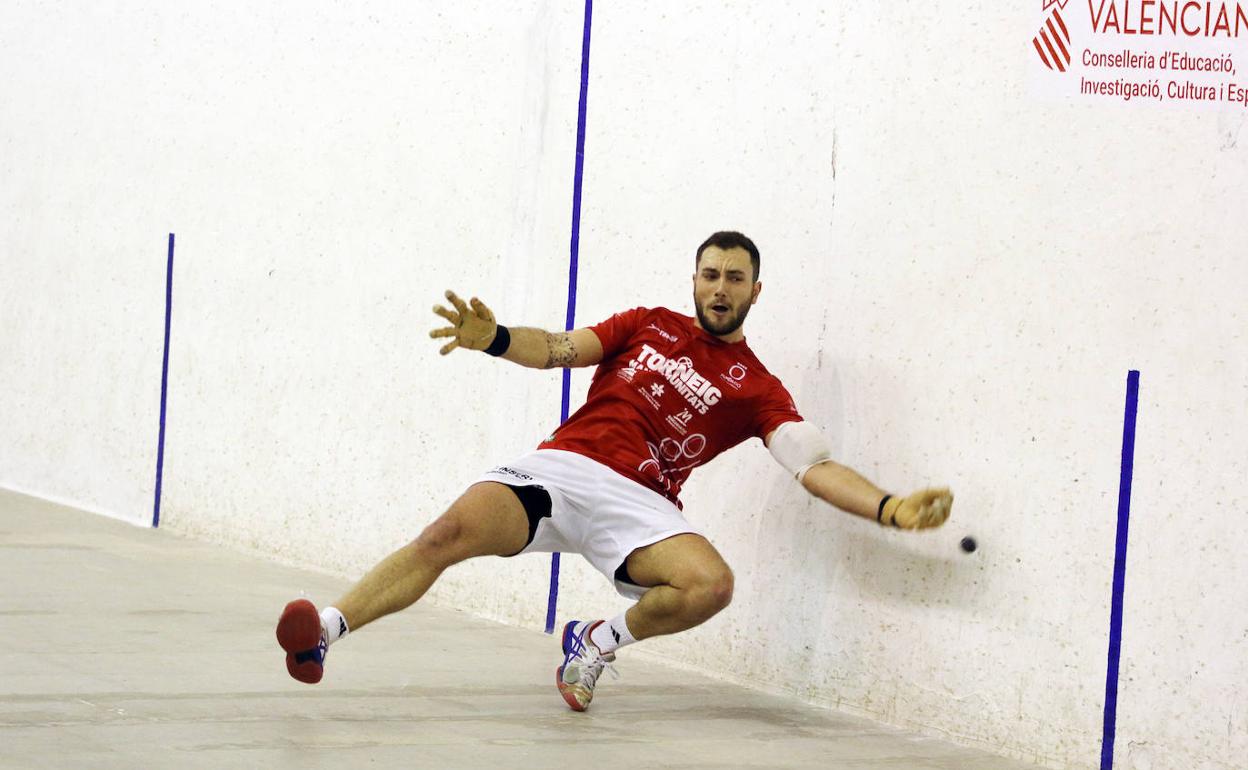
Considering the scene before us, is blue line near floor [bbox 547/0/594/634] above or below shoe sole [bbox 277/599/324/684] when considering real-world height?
above

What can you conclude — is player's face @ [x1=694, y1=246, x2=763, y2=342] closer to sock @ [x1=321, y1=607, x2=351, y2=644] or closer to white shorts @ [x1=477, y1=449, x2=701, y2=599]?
white shorts @ [x1=477, y1=449, x2=701, y2=599]

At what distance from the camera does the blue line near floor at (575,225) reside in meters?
4.77

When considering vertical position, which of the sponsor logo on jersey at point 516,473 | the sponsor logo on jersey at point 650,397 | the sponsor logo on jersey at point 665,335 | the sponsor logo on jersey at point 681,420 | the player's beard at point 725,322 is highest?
the player's beard at point 725,322

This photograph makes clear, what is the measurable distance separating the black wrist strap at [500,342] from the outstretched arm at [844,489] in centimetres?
63

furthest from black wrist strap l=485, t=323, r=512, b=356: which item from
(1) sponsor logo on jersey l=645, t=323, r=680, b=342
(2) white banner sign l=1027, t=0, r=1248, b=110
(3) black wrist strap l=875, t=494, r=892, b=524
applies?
(2) white banner sign l=1027, t=0, r=1248, b=110

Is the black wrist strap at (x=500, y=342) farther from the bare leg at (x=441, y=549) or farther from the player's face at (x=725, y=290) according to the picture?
the player's face at (x=725, y=290)

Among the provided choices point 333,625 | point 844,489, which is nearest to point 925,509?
point 844,489

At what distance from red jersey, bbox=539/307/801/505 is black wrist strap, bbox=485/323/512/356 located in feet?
0.97

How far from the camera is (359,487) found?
18.0ft

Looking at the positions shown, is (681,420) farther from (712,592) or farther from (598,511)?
(712,592)

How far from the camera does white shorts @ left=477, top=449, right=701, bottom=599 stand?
12.6 ft

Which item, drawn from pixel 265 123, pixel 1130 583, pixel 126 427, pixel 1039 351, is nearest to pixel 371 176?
pixel 265 123

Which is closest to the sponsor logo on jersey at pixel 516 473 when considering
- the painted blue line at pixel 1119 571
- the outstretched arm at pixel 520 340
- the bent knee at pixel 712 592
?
the outstretched arm at pixel 520 340

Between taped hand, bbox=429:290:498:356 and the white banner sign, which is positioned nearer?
the white banner sign
